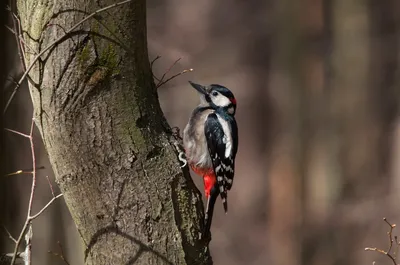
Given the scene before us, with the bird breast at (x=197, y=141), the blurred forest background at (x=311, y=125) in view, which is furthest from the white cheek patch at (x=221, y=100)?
the blurred forest background at (x=311, y=125)

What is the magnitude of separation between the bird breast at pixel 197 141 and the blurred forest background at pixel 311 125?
714cm

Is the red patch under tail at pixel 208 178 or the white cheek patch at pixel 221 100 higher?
the white cheek patch at pixel 221 100

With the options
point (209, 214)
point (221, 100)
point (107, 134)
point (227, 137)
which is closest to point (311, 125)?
point (221, 100)

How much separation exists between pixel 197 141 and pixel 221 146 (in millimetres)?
152

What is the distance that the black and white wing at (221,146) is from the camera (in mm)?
3869

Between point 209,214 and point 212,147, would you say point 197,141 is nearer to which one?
point 212,147

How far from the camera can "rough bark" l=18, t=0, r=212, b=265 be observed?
2.58 m

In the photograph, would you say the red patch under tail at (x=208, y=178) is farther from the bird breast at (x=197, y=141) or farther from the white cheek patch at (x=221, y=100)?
the white cheek patch at (x=221, y=100)

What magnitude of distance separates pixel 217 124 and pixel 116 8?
4.93ft

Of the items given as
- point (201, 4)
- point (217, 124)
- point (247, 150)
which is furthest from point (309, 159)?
point (217, 124)

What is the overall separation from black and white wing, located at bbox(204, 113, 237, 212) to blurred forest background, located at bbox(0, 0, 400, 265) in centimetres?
710

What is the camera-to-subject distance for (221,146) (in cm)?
396

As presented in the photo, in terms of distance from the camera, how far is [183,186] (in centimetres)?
277

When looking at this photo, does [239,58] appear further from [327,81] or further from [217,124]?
[217,124]
